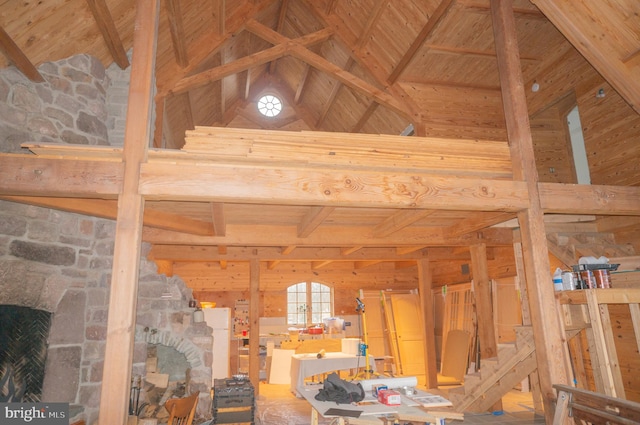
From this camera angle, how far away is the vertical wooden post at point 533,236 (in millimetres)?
3744

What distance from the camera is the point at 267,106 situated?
12.0 m

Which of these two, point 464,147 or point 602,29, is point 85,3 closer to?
point 464,147

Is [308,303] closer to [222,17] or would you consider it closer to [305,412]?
[305,412]

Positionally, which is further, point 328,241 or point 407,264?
point 407,264

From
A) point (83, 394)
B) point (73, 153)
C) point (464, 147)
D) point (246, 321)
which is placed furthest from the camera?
point (246, 321)

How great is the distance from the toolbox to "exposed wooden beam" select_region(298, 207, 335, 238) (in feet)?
7.31

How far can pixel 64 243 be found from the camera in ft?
15.3

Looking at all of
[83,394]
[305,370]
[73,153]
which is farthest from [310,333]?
[73,153]

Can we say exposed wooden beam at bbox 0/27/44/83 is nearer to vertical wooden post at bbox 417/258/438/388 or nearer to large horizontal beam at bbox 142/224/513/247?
large horizontal beam at bbox 142/224/513/247

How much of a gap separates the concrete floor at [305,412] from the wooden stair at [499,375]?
0.72 feet

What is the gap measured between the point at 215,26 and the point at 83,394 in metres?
5.84

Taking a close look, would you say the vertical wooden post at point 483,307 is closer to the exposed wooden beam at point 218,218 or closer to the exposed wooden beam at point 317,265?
the exposed wooden beam at point 218,218

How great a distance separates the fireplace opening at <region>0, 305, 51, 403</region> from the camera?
13.5ft

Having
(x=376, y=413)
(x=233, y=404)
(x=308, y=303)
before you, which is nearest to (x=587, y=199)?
(x=376, y=413)
